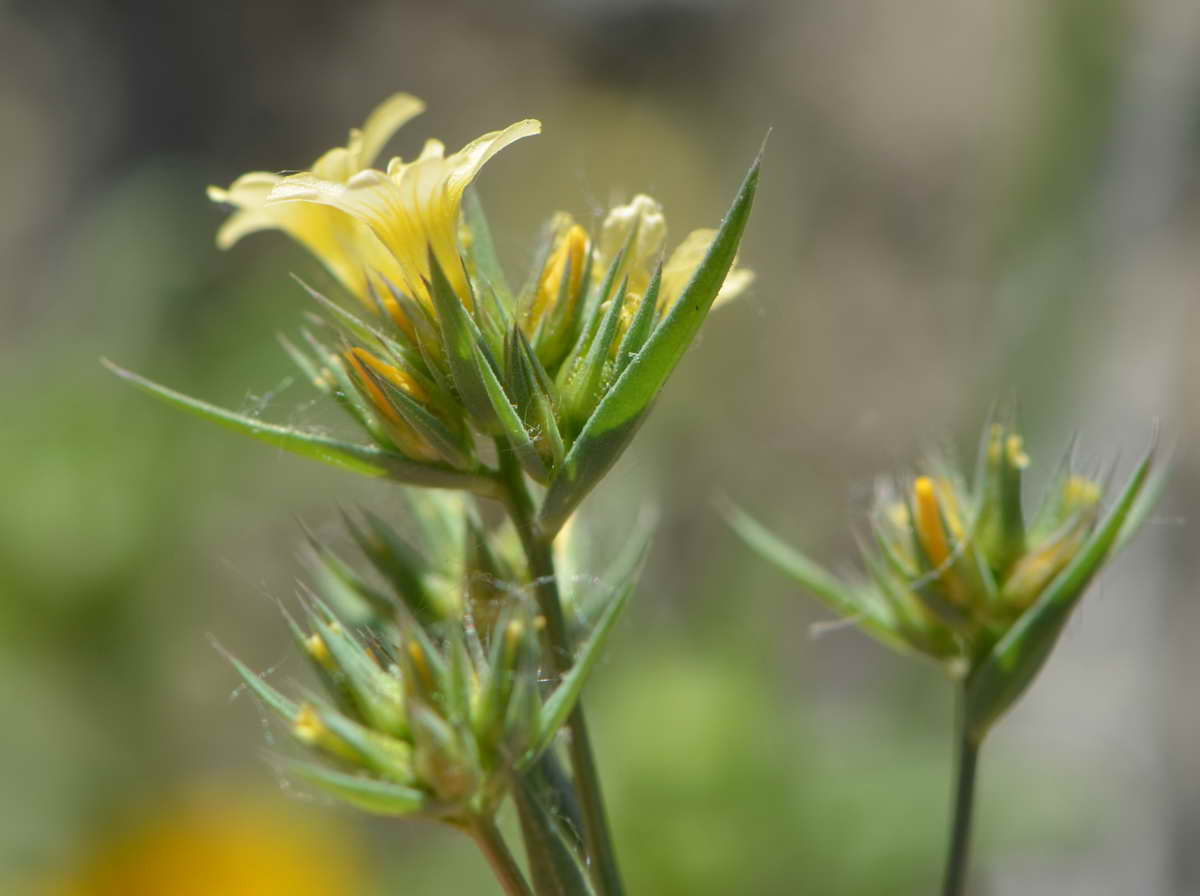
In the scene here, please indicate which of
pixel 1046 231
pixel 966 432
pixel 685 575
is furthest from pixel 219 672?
pixel 1046 231

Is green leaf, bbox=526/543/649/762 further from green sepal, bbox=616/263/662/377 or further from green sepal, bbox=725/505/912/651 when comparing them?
green sepal, bbox=725/505/912/651

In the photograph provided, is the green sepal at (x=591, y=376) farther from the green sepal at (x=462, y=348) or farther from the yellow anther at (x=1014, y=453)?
the yellow anther at (x=1014, y=453)

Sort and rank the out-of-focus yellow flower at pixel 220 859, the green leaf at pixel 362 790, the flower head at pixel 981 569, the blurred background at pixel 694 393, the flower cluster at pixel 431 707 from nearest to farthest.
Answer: the green leaf at pixel 362 790
the flower cluster at pixel 431 707
the flower head at pixel 981 569
the blurred background at pixel 694 393
the out-of-focus yellow flower at pixel 220 859

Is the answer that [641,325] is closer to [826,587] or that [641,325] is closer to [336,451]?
[336,451]

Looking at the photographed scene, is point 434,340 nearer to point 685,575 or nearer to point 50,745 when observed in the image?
point 50,745

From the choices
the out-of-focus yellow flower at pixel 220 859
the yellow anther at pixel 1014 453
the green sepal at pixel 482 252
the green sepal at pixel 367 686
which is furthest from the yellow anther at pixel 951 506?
the out-of-focus yellow flower at pixel 220 859

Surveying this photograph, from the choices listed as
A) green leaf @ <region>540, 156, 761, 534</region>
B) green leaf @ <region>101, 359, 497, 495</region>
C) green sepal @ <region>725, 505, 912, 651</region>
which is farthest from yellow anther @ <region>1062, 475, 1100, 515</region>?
green leaf @ <region>101, 359, 497, 495</region>
